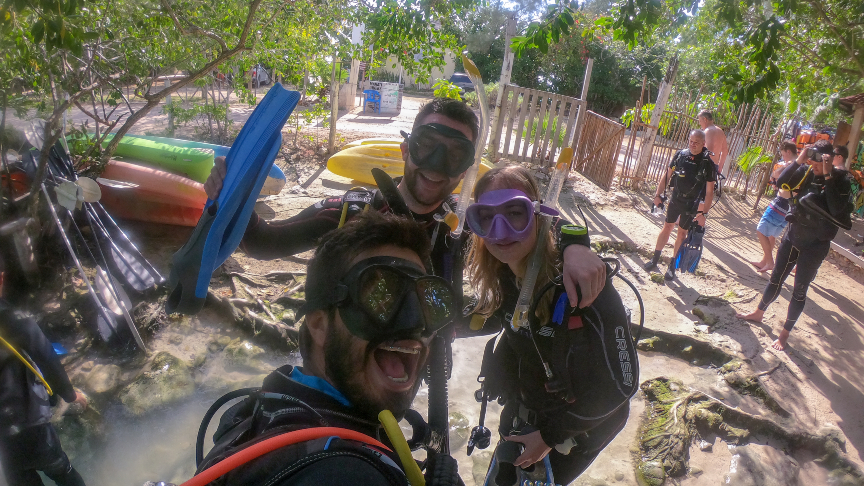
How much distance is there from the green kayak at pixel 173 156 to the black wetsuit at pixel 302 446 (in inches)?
Result: 252

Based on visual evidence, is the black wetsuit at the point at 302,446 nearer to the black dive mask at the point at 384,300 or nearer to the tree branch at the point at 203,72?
the black dive mask at the point at 384,300

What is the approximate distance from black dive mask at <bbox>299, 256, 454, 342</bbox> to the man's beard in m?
0.04

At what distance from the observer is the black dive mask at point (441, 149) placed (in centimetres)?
215

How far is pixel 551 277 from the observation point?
5.83 feet

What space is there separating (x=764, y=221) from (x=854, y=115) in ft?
13.1

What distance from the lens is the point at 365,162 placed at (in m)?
8.57

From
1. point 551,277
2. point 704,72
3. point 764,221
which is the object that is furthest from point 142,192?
point 704,72

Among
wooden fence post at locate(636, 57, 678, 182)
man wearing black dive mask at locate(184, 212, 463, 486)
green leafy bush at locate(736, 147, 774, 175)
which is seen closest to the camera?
man wearing black dive mask at locate(184, 212, 463, 486)

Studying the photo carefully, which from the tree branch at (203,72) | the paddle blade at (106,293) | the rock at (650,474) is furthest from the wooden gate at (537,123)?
the paddle blade at (106,293)

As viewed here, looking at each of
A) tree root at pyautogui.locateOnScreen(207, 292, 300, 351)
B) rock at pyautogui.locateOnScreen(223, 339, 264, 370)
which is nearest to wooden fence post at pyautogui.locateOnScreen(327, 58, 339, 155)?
tree root at pyautogui.locateOnScreen(207, 292, 300, 351)

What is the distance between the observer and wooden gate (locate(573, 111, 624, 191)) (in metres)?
9.50

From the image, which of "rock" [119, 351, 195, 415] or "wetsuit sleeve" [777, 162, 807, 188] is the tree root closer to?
"rock" [119, 351, 195, 415]

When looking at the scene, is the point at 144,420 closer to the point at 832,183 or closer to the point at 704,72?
the point at 832,183

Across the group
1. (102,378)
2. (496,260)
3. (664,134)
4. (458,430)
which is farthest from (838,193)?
(664,134)
